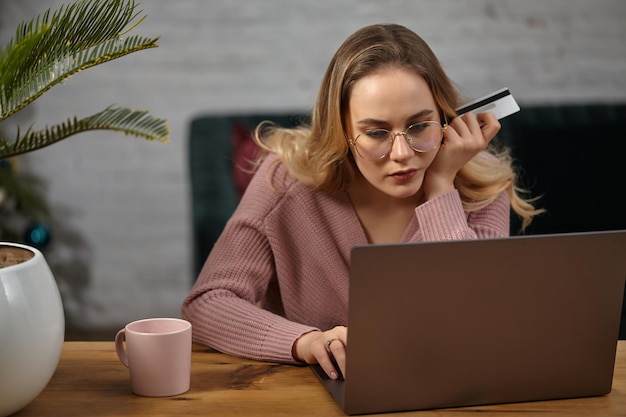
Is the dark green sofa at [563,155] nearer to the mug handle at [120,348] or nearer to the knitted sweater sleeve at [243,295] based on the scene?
the knitted sweater sleeve at [243,295]

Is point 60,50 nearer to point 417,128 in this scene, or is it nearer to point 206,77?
point 417,128

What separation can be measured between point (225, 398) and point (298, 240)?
0.61 metres

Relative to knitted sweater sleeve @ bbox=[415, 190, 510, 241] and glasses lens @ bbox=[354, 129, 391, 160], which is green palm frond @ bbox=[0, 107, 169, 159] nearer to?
glasses lens @ bbox=[354, 129, 391, 160]

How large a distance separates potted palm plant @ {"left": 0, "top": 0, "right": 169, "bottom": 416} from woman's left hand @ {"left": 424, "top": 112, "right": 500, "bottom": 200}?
52 centimetres

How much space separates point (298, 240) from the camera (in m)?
1.69

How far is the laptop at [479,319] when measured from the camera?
1.00 meters

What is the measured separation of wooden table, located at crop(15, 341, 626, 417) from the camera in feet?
3.51

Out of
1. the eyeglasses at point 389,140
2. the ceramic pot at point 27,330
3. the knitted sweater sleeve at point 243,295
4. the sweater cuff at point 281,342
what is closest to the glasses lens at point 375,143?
the eyeglasses at point 389,140

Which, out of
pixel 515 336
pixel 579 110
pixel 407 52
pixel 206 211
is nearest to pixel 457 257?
pixel 515 336

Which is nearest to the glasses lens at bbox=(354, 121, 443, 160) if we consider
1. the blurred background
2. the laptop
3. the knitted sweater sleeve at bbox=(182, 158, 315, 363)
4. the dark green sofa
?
the knitted sweater sleeve at bbox=(182, 158, 315, 363)

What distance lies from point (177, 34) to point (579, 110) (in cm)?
173

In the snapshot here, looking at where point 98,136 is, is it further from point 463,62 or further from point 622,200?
point 622,200

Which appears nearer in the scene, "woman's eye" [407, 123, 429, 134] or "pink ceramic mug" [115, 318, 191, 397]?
"pink ceramic mug" [115, 318, 191, 397]

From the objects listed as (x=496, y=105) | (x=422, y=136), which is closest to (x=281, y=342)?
(x=422, y=136)
